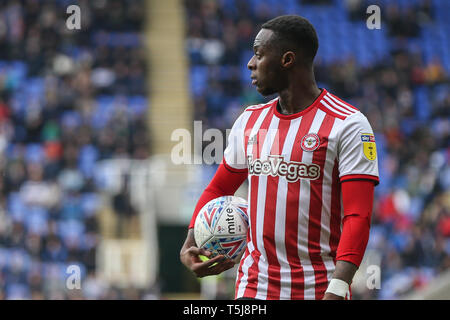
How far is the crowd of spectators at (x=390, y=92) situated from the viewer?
13586 mm

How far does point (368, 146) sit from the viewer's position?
3.28 meters

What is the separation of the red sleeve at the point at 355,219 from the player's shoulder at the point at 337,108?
316 millimetres

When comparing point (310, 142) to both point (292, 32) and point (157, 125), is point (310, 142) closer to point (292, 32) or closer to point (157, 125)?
point (292, 32)

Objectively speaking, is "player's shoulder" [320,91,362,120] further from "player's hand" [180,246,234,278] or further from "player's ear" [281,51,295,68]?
"player's hand" [180,246,234,278]

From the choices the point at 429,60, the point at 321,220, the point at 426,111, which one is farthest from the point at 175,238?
the point at 321,220

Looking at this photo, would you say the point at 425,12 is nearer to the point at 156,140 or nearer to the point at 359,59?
the point at 359,59

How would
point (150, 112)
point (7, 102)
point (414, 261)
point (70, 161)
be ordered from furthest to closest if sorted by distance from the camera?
1. point (150, 112)
2. point (7, 102)
3. point (70, 161)
4. point (414, 261)

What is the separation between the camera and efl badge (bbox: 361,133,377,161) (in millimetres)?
3260

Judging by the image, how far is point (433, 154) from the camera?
1573 centimetres

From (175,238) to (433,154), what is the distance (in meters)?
5.57

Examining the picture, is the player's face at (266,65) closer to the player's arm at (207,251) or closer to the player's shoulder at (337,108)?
the player's shoulder at (337,108)

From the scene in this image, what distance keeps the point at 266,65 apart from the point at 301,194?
1.97 ft
